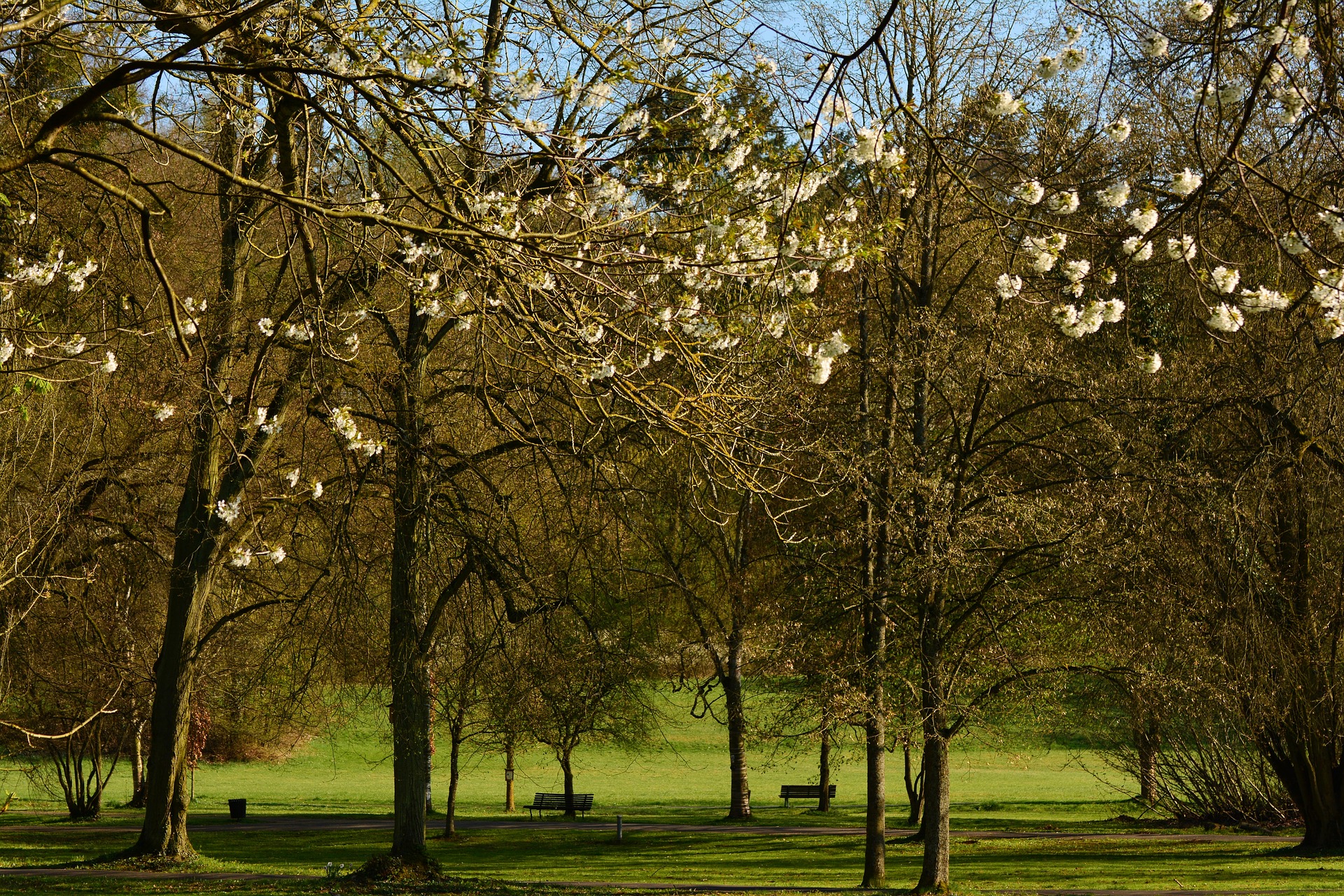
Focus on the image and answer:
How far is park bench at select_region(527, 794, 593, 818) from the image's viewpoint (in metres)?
30.1

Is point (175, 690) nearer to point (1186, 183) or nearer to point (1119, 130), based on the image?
point (1119, 130)

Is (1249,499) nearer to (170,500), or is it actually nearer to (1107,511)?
(1107,511)

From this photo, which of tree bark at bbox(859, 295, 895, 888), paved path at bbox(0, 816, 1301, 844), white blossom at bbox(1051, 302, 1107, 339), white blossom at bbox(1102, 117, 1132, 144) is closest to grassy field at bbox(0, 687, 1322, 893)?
paved path at bbox(0, 816, 1301, 844)

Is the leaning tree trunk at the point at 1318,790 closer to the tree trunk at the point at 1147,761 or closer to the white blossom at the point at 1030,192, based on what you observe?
the tree trunk at the point at 1147,761

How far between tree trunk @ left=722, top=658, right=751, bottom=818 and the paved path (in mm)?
1199

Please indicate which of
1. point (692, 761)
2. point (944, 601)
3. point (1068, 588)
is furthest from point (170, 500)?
point (692, 761)

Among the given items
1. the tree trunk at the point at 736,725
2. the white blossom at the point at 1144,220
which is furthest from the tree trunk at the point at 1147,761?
the white blossom at the point at 1144,220

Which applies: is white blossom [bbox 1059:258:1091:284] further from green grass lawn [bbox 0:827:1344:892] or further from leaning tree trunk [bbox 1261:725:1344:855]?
leaning tree trunk [bbox 1261:725:1344:855]

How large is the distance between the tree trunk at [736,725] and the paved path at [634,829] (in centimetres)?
120

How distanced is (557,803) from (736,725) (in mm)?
10584

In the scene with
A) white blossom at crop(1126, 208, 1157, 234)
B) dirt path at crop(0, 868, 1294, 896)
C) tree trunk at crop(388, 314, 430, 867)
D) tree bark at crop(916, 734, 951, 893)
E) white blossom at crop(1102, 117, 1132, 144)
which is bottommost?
dirt path at crop(0, 868, 1294, 896)

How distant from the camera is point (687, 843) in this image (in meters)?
22.8

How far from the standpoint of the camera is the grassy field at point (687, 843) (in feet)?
51.0

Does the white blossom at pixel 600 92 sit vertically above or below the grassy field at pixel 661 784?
above
